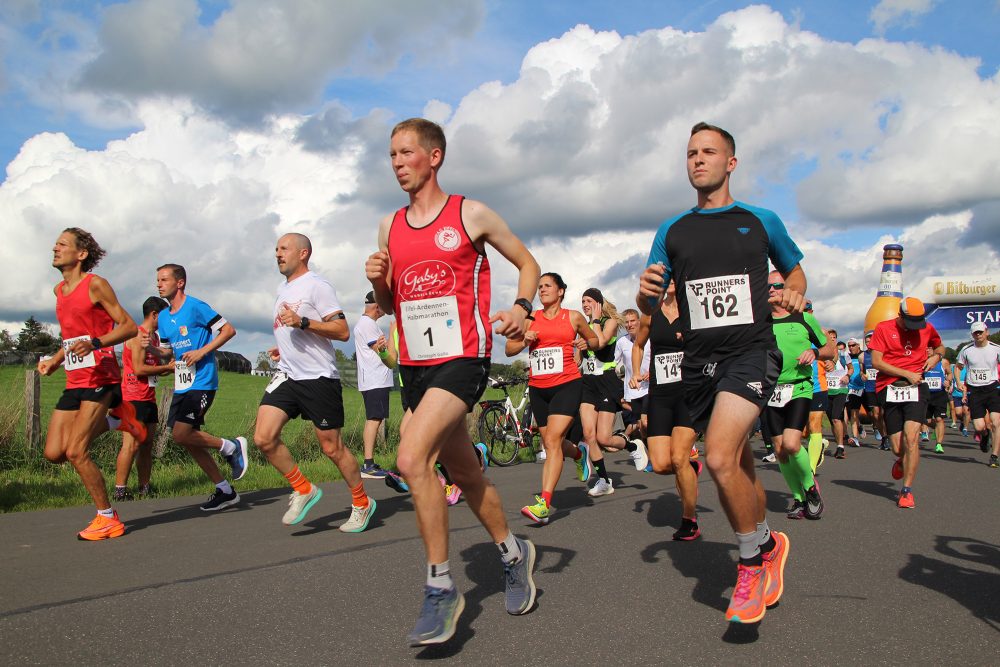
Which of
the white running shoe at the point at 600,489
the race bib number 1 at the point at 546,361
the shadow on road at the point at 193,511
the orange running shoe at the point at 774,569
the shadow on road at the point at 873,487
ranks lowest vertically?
the shadow on road at the point at 873,487

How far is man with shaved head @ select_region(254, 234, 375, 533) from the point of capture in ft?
21.7

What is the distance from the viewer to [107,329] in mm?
6719

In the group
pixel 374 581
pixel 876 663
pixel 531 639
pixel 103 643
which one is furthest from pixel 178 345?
pixel 876 663

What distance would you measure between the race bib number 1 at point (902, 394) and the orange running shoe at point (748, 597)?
5.55 m

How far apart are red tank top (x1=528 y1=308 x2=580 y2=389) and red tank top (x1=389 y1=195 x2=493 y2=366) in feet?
12.4

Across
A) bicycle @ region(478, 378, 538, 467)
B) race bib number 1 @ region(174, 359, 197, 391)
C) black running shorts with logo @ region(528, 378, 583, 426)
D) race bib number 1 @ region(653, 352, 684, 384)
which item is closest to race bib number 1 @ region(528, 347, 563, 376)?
black running shorts with logo @ region(528, 378, 583, 426)

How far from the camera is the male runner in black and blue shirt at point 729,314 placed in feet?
12.6

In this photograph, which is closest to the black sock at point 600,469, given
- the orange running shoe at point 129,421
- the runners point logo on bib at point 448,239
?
the orange running shoe at point 129,421

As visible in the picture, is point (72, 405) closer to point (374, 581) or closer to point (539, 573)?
point (374, 581)

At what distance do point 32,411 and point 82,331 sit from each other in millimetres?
5024

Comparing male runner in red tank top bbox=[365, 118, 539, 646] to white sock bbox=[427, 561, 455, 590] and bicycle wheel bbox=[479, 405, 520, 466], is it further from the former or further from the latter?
bicycle wheel bbox=[479, 405, 520, 466]

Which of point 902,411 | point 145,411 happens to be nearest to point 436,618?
point 145,411

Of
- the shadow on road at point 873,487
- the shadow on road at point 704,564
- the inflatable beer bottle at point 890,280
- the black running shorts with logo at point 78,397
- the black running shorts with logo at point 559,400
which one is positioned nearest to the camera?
the shadow on road at point 704,564

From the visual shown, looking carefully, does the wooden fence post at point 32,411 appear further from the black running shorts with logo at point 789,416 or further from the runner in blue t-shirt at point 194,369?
the black running shorts with logo at point 789,416
